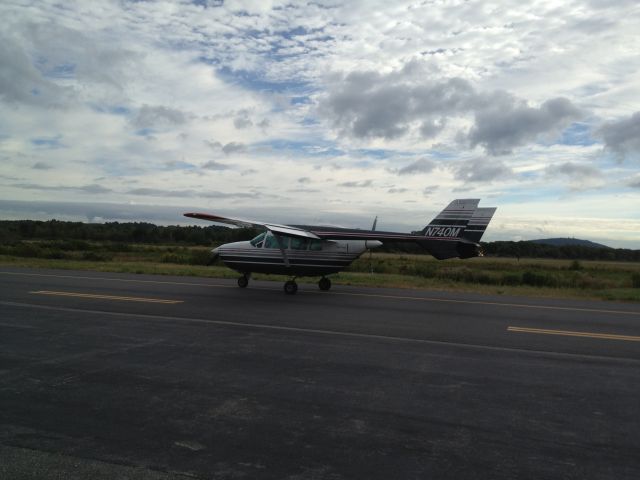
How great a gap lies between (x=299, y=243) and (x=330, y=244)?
109 centimetres

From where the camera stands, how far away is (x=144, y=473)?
4188 mm

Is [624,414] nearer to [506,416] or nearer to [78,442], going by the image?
[506,416]

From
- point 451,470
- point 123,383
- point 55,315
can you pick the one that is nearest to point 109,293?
point 55,315

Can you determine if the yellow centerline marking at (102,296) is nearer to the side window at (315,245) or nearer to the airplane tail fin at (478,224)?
the side window at (315,245)

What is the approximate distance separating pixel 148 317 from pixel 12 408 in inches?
240

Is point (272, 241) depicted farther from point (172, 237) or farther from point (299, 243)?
point (172, 237)

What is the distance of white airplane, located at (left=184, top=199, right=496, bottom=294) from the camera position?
18.1 meters

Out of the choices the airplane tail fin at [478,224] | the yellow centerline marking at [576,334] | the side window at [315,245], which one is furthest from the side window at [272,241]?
the yellow centerline marking at [576,334]

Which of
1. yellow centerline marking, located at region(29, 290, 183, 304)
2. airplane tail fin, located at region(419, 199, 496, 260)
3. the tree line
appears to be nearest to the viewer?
yellow centerline marking, located at region(29, 290, 183, 304)

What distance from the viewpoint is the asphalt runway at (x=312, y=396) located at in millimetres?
4484

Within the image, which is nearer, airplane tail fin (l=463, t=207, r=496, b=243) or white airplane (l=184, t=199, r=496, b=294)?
white airplane (l=184, t=199, r=496, b=294)

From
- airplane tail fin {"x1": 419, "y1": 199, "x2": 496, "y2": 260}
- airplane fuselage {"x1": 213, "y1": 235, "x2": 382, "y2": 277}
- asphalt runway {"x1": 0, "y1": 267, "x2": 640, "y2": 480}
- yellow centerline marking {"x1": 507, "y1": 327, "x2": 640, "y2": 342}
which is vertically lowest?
asphalt runway {"x1": 0, "y1": 267, "x2": 640, "y2": 480}

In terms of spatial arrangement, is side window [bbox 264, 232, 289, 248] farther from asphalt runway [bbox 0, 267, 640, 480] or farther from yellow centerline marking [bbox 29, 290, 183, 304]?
asphalt runway [bbox 0, 267, 640, 480]

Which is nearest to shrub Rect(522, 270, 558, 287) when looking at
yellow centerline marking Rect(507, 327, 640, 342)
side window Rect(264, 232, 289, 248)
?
side window Rect(264, 232, 289, 248)
